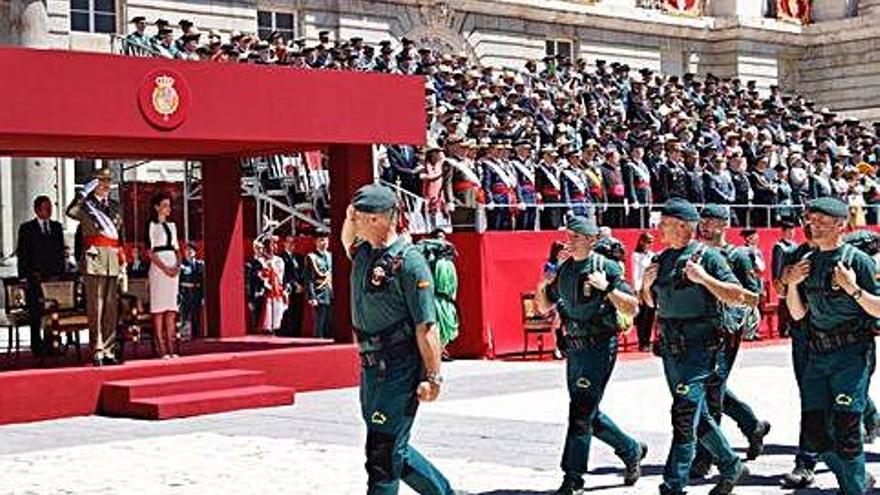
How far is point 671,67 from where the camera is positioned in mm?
45875

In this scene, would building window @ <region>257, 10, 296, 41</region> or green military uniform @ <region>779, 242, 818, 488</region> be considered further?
building window @ <region>257, 10, 296, 41</region>

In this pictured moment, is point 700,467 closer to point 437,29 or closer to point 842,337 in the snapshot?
point 842,337

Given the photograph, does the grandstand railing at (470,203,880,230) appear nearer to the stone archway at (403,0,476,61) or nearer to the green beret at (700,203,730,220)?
→ the green beret at (700,203,730,220)

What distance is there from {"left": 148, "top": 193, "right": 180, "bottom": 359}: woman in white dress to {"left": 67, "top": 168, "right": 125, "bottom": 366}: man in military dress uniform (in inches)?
33.5

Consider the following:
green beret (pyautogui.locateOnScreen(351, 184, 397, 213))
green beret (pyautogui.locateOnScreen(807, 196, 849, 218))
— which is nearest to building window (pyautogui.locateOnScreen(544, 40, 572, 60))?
green beret (pyautogui.locateOnScreen(807, 196, 849, 218))

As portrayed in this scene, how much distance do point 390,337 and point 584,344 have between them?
7.76ft

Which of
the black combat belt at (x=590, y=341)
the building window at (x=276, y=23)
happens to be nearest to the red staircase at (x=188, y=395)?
the black combat belt at (x=590, y=341)

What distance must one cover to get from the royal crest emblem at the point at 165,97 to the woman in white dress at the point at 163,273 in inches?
52.3

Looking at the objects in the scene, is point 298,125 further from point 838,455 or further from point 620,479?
point 838,455

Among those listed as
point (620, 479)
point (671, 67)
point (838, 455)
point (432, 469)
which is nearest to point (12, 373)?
point (620, 479)

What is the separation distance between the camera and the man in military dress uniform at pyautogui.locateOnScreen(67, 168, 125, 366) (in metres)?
15.5

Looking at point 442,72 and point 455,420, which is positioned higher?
point 442,72

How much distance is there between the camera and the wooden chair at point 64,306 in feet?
53.6

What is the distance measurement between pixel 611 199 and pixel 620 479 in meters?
14.5
